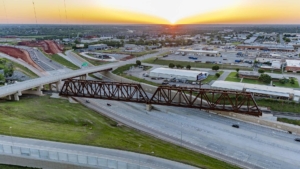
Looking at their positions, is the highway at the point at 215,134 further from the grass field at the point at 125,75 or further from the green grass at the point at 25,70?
the green grass at the point at 25,70

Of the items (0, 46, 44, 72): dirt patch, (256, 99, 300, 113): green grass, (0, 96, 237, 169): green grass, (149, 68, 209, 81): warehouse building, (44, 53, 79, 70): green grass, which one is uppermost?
(0, 46, 44, 72): dirt patch

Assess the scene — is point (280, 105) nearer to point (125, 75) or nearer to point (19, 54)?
point (125, 75)

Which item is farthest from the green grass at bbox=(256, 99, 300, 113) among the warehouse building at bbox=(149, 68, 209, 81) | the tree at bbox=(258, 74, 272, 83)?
the warehouse building at bbox=(149, 68, 209, 81)

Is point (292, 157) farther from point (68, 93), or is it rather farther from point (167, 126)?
point (68, 93)

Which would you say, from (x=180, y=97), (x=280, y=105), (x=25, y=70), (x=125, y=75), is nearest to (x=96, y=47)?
(x=25, y=70)

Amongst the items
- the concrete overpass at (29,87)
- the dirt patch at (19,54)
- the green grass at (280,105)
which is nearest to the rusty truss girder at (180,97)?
the green grass at (280,105)

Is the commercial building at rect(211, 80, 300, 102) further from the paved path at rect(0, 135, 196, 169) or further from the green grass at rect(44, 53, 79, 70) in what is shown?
the green grass at rect(44, 53, 79, 70)

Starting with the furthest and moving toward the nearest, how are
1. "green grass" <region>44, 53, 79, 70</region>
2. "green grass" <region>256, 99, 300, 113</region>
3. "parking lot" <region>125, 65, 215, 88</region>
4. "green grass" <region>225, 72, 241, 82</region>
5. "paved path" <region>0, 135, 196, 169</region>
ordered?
"green grass" <region>44, 53, 79, 70</region> < "green grass" <region>225, 72, 241, 82</region> < "parking lot" <region>125, 65, 215, 88</region> < "green grass" <region>256, 99, 300, 113</region> < "paved path" <region>0, 135, 196, 169</region>
